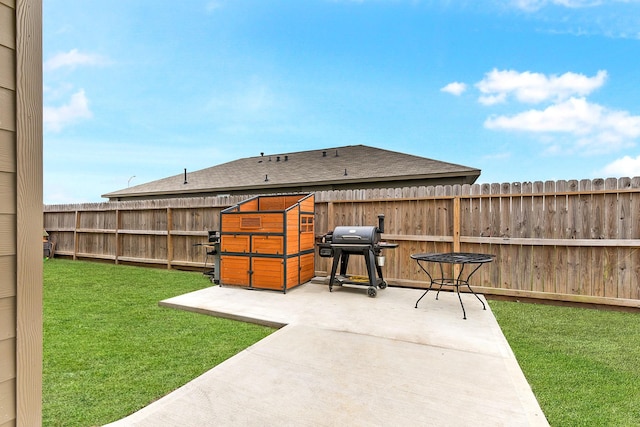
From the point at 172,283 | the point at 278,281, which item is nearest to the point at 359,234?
the point at 278,281

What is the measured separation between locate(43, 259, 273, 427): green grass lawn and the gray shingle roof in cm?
599

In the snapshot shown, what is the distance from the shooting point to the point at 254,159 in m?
13.9

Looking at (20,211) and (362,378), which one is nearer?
(20,211)

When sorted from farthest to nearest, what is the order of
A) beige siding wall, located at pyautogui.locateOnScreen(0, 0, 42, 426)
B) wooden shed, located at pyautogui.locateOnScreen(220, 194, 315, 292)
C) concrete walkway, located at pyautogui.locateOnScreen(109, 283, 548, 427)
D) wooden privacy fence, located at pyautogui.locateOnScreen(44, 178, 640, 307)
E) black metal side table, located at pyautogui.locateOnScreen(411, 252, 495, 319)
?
wooden shed, located at pyautogui.locateOnScreen(220, 194, 315, 292)
wooden privacy fence, located at pyautogui.locateOnScreen(44, 178, 640, 307)
black metal side table, located at pyautogui.locateOnScreen(411, 252, 495, 319)
concrete walkway, located at pyautogui.locateOnScreen(109, 283, 548, 427)
beige siding wall, located at pyautogui.locateOnScreen(0, 0, 42, 426)

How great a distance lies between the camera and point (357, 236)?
491 centimetres

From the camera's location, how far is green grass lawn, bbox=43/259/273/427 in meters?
1.99

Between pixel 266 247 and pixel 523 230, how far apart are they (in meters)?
4.29

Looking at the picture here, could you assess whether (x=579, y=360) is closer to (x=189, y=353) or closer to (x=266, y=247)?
(x=189, y=353)

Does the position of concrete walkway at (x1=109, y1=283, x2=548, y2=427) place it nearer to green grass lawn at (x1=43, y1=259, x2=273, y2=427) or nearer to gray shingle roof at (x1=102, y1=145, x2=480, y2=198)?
green grass lawn at (x1=43, y1=259, x2=273, y2=427)

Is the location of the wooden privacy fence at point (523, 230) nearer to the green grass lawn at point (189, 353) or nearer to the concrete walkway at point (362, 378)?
the green grass lawn at point (189, 353)

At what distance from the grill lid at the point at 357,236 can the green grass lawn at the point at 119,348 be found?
6.92 feet

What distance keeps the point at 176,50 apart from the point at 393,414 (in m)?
9.55

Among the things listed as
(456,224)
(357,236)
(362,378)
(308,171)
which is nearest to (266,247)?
(357,236)

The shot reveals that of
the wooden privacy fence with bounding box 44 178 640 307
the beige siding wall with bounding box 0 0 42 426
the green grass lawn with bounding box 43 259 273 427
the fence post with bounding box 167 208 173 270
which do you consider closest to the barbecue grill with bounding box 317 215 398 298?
the wooden privacy fence with bounding box 44 178 640 307
